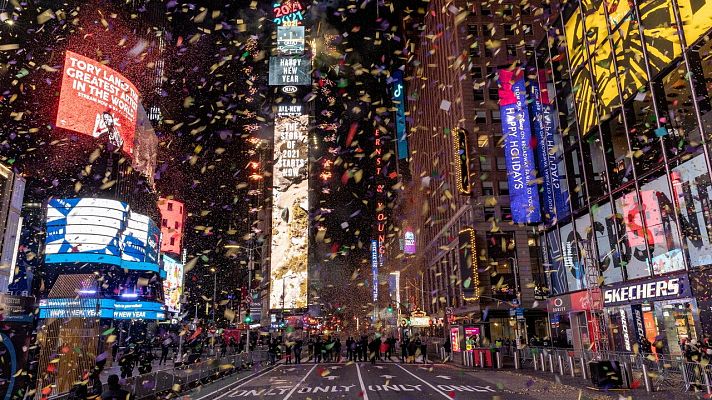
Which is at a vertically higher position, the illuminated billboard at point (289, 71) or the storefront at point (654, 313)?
the illuminated billboard at point (289, 71)

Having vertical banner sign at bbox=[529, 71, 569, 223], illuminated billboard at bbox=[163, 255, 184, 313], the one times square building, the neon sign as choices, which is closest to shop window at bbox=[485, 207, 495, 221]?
vertical banner sign at bbox=[529, 71, 569, 223]

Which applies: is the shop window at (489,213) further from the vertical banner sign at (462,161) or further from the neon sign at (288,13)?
the neon sign at (288,13)

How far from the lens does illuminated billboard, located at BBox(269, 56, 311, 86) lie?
150m

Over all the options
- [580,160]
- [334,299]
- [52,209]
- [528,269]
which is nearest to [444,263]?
[528,269]

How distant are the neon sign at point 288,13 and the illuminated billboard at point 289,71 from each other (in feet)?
42.1

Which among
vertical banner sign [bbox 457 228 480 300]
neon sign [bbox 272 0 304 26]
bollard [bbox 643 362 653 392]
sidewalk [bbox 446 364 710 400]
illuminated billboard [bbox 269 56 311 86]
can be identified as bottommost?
sidewalk [bbox 446 364 710 400]

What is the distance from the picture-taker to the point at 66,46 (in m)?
45.6

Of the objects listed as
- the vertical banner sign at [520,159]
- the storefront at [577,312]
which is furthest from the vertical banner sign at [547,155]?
the storefront at [577,312]

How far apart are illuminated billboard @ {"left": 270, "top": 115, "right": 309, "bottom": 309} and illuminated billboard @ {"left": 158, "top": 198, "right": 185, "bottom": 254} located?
37588 mm

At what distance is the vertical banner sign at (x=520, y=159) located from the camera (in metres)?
33.3

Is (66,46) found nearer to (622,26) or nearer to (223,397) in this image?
(223,397)

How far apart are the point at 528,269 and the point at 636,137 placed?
83.7 ft

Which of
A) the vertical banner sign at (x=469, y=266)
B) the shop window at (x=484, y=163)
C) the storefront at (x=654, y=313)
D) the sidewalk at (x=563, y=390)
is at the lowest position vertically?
the sidewalk at (x=563, y=390)

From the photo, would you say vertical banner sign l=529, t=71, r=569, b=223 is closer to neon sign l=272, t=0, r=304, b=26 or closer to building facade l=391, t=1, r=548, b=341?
building facade l=391, t=1, r=548, b=341
